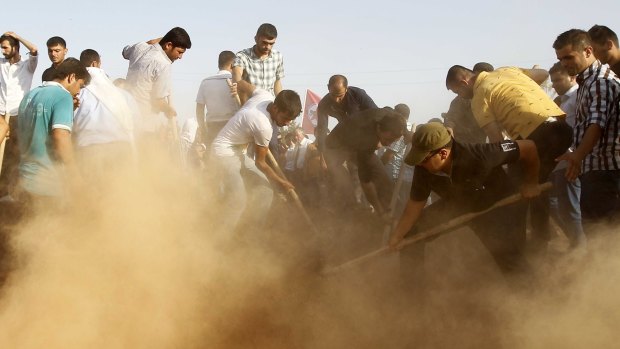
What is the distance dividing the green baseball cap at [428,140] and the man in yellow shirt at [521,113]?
0.69m

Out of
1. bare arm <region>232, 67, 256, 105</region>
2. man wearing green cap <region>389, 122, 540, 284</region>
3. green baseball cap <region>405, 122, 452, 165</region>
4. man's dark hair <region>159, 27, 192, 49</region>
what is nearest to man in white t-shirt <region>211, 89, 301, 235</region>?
bare arm <region>232, 67, 256, 105</region>

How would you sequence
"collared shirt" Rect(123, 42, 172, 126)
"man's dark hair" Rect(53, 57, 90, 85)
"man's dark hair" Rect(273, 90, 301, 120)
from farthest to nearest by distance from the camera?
1. "collared shirt" Rect(123, 42, 172, 126)
2. "man's dark hair" Rect(273, 90, 301, 120)
3. "man's dark hair" Rect(53, 57, 90, 85)

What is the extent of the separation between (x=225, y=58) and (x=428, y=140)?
11.4ft

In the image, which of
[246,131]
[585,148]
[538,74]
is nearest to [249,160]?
[246,131]

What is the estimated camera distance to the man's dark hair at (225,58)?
22.2 ft

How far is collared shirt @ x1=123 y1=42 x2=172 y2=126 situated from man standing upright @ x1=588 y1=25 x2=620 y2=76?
3.45 metres

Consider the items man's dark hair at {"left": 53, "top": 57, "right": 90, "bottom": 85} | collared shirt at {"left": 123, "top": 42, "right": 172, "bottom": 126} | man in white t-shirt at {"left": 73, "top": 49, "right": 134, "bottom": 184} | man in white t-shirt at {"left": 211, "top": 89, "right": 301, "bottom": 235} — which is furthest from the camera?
collared shirt at {"left": 123, "top": 42, "right": 172, "bottom": 126}

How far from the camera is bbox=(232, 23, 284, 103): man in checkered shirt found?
632cm

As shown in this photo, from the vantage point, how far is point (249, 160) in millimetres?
5523

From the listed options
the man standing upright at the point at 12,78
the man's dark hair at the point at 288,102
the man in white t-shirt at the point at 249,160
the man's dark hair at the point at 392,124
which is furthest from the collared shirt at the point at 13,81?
the man's dark hair at the point at 392,124

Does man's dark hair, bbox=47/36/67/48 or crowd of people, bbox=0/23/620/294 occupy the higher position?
man's dark hair, bbox=47/36/67/48

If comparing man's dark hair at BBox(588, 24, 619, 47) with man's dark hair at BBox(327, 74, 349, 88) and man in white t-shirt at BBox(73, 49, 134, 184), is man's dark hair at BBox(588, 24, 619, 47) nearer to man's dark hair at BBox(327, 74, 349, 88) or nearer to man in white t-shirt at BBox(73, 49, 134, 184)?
man's dark hair at BBox(327, 74, 349, 88)

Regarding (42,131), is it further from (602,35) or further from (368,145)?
(602,35)

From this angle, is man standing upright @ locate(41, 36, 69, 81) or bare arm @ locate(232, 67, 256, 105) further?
man standing upright @ locate(41, 36, 69, 81)
